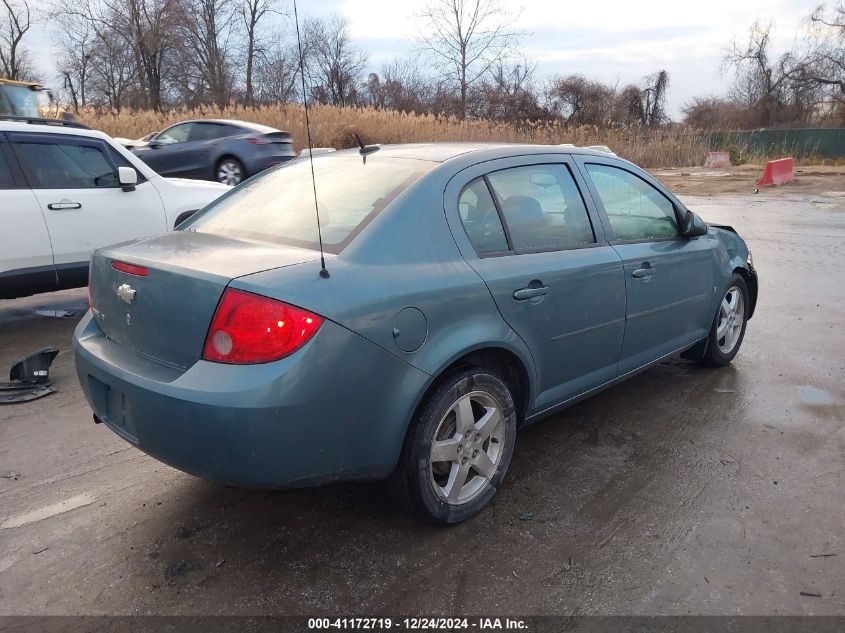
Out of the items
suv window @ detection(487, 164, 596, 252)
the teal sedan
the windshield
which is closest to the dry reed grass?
the windshield

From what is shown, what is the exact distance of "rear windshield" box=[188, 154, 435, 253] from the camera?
2.80 metres

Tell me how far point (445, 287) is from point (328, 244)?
507 millimetres

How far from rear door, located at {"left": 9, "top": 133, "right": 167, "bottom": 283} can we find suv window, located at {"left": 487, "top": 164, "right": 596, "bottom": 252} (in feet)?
14.0

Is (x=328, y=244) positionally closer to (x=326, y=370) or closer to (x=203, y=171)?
(x=326, y=370)

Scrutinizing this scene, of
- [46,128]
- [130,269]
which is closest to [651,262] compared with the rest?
[130,269]

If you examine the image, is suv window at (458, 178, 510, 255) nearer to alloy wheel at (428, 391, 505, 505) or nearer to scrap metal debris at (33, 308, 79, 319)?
alloy wheel at (428, 391, 505, 505)

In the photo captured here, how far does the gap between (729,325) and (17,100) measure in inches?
513

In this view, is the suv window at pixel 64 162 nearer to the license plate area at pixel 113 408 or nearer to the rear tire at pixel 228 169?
the license plate area at pixel 113 408

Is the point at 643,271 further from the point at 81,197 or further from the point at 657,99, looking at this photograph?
the point at 657,99

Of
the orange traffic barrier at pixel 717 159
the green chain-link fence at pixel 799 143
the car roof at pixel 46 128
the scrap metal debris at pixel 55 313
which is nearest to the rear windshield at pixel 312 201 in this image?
the car roof at pixel 46 128

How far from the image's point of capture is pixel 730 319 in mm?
4836

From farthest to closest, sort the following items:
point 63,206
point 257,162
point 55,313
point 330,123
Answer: point 330,123, point 257,162, point 55,313, point 63,206

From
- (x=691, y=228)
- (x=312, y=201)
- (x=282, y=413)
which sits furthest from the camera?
(x=691, y=228)

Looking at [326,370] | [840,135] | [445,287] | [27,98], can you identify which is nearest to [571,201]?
[445,287]
